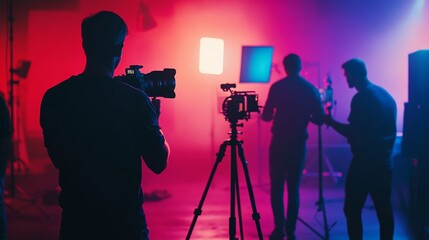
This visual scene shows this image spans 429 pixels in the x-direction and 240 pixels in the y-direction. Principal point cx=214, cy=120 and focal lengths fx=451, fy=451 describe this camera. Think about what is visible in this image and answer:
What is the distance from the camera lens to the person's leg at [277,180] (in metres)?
3.92

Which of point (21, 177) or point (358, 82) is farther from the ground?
point (358, 82)

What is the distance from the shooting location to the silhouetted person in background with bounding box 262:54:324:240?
3889 millimetres

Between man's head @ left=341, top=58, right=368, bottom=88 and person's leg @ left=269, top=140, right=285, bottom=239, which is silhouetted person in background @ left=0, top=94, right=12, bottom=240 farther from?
man's head @ left=341, top=58, right=368, bottom=88

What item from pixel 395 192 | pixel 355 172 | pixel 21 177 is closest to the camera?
pixel 355 172

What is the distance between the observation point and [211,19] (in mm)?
7500

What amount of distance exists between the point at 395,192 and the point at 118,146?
Result: 5668 millimetres

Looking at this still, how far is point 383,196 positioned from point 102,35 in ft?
7.70

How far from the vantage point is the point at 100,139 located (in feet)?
4.93

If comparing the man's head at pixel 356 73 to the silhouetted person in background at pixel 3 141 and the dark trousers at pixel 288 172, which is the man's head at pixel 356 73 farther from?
the silhouetted person in background at pixel 3 141

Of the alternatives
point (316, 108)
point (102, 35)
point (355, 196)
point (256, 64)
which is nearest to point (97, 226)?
point (102, 35)

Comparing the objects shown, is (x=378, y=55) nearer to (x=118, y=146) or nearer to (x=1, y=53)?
(x=1, y=53)

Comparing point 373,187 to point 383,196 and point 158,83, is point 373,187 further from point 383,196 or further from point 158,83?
point 158,83

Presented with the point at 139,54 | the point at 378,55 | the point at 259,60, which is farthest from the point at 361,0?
the point at 139,54

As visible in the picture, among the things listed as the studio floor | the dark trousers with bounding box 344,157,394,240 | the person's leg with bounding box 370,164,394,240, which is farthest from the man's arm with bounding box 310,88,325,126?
the studio floor
